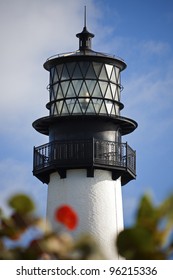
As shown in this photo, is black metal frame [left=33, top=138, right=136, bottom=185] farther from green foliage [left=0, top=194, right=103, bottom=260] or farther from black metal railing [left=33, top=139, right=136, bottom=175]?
green foliage [left=0, top=194, right=103, bottom=260]

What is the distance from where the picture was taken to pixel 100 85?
20.1 m

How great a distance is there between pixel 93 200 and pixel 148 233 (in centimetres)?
1766

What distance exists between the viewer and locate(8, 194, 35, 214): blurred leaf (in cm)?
145

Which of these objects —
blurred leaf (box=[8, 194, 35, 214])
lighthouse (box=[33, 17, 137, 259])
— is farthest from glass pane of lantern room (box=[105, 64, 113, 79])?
blurred leaf (box=[8, 194, 35, 214])

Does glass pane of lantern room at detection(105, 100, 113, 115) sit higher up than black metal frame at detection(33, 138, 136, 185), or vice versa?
glass pane of lantern room at detection(105, 100, 113, 115)

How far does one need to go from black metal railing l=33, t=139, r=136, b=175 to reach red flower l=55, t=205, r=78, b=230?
709 inches

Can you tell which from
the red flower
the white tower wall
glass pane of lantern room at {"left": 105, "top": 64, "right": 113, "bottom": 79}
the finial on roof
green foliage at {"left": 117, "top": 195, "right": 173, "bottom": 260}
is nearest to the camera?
green foliage at {"left": 117, "top": 195, "right": 173, "bottom": 260}

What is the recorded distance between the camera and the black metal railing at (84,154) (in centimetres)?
1975

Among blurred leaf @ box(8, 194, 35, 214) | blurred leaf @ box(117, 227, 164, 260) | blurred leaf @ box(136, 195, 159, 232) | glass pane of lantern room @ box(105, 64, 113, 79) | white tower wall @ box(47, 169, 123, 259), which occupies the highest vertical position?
glass pane of lantern room @ box(105, 64, 113, 79)

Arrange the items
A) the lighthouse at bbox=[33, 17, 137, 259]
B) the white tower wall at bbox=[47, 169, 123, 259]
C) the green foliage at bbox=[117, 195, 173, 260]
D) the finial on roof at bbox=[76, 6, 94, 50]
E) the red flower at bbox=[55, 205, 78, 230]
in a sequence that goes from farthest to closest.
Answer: the finial on roof at bbox=[76, 6, 94, 50] → the lighthouse at bbox=[33, 17, 137, 259] → the white tower wall at bbox=[47, 169, 123, 259] → the red flower at bbox=[55, 205, 78, 230] → the green foliage at bbox=[117, 195, 173, 260]

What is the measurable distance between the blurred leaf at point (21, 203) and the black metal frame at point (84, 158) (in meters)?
18.0

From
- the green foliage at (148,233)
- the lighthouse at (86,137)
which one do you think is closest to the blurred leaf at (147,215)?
the green foliage at (148,233)

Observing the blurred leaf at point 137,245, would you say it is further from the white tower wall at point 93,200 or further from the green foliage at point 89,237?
the white tower wall at point 93,200
